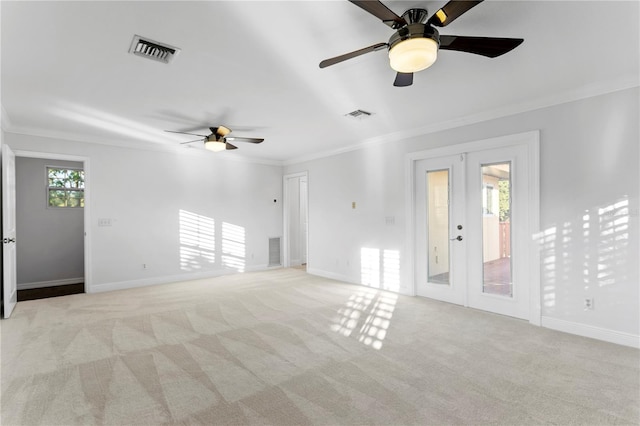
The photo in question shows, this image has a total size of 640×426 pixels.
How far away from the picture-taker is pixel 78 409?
2.14 m

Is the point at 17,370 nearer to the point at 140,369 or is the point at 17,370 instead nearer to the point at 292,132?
the point at 140,369

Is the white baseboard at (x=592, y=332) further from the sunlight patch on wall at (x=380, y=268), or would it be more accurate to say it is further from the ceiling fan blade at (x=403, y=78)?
the ceiling fan blade at (x=403, y=78)

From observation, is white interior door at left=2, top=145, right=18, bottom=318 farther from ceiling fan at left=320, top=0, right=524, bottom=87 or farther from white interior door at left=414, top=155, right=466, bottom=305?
white interior door at left=414, top=155, right=466, bottom=305

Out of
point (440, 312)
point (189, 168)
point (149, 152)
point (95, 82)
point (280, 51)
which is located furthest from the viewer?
point (189, 168)

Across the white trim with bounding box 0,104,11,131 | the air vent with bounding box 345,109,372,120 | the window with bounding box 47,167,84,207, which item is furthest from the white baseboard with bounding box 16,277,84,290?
the air vent with bounding box 345,109,372,120

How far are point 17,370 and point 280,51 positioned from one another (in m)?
3.44

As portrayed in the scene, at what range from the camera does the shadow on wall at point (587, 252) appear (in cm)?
319

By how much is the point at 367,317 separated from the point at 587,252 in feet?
8.15

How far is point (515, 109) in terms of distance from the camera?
387cm

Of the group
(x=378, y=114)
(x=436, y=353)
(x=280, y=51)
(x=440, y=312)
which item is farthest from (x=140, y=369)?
(x=378, y=114)

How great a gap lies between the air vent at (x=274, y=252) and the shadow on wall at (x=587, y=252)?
5.35 meters

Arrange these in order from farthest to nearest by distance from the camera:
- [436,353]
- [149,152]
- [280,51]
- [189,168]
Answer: [189,168] → [149,152] → [436,353] → [280,51]

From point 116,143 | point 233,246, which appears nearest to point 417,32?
point 116,143

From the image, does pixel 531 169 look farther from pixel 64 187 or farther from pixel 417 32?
pixel 64 187
